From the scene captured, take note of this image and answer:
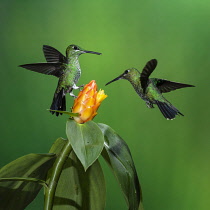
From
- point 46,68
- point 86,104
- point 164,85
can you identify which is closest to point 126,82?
point 164,85

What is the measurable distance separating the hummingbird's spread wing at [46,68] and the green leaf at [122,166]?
0.69 feet

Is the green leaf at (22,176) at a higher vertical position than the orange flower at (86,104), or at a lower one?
lower

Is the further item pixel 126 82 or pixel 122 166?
pixel 126 82

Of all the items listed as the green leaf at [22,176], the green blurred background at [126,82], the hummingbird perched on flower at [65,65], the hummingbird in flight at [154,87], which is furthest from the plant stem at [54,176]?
the green blurred background at [126,82]

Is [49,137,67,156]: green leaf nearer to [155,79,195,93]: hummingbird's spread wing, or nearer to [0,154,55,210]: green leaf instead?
[0,154,55,210]: green leaf

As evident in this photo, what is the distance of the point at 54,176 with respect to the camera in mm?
721

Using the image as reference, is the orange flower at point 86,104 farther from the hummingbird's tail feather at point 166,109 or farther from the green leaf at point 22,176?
the hummingbird's tail feather at point 166,109

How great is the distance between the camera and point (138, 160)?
58.1 inches

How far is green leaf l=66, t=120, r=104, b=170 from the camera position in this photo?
2.05ft

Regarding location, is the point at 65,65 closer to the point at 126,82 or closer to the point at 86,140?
the point at 86,140

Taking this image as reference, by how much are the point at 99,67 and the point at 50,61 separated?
1.70ft

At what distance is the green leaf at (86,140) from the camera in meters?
0.62

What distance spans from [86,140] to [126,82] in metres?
0.80

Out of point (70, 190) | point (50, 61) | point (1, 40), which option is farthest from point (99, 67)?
point (70, 190)
